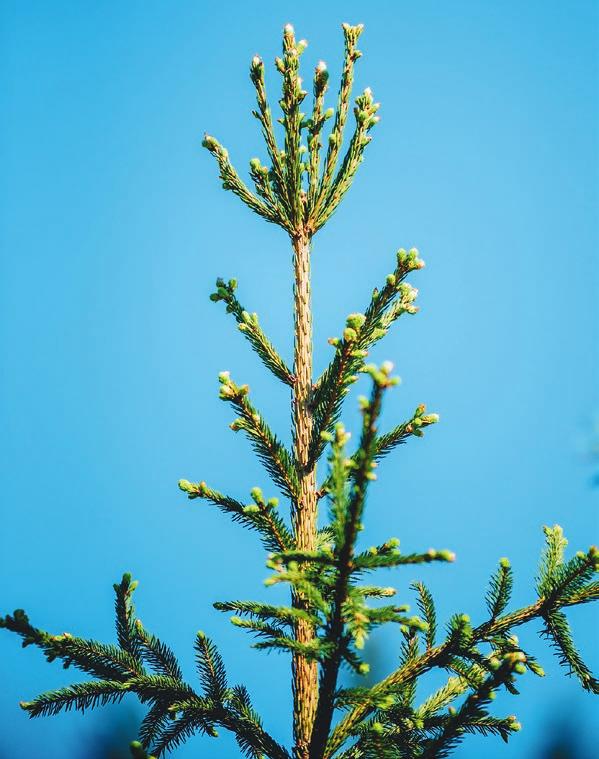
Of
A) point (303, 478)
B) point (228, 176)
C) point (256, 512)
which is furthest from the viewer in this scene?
point (228, 176)

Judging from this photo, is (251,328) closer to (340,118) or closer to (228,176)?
(228,176)

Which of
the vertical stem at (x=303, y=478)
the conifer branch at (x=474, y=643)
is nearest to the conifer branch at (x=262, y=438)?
the vertical stem at (x=303, y=478)

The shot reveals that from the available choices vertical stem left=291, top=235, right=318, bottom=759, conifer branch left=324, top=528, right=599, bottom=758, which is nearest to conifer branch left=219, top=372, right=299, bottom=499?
vertical stem left=291, top=235, right=318, bottom=759

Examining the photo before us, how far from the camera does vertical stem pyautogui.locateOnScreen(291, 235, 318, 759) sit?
2881 mm

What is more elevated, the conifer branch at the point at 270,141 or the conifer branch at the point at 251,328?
the conifer branch at the point at 270,141

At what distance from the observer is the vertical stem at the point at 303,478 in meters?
2.88

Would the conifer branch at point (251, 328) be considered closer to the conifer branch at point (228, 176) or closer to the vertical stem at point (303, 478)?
the vertical stem at point (303, 478)

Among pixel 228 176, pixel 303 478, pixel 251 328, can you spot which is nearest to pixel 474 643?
pixel 303 478

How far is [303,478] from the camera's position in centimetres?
329

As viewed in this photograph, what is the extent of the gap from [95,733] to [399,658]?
6.21 m

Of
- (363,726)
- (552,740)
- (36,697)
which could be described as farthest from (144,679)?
(552,740)

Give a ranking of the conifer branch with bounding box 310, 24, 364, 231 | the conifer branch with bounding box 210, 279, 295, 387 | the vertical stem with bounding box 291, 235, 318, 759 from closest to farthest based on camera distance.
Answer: the vertical stem with bounding box 291, 235, 318, 759, the conifer branch with bounding box 210, 279, 295, 387, the conifer branch with bounding box 310, 24, 364, 231

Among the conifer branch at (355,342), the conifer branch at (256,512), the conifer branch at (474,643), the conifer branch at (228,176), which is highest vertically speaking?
the conifer branch at (228,176)

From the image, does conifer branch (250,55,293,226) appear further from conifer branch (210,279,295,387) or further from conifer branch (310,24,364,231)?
conifer branch (210,279,295,387)
